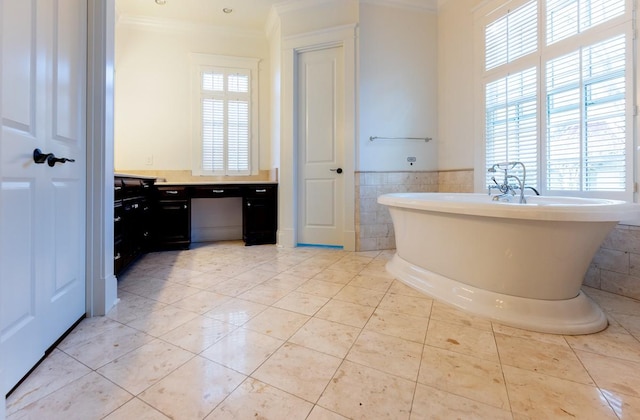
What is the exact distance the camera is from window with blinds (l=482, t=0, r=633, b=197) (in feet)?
6.23

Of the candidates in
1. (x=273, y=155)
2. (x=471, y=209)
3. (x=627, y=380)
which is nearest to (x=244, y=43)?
(x=273, y=155)

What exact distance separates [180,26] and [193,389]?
14.2 feet

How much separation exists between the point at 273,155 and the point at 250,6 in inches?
71.3

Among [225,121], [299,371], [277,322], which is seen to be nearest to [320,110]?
[225,121]

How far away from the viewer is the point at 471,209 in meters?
1.60

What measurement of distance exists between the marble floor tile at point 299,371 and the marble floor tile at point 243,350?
1.6 inches

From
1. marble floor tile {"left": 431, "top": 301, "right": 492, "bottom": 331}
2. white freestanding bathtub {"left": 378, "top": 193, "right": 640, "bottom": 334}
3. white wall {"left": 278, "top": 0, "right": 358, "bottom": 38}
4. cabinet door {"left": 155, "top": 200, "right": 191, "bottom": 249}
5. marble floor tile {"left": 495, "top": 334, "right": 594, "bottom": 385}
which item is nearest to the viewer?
marble floor tile {"left": 495, "top": 334, "right": 594, "bottom": 385}

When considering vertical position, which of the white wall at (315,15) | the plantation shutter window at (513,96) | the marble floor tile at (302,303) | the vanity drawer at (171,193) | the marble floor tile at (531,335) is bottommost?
the marble floor tile at (531,335)

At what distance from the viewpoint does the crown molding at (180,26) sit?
3562mm

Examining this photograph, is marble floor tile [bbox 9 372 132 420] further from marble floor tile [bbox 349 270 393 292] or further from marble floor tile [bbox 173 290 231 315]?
marble floor tile [bbox 349 270 393 292]

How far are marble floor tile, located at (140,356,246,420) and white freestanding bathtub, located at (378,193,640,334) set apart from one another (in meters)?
1.37

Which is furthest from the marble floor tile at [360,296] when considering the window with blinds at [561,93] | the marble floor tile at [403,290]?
the window with blinds at [561,93]

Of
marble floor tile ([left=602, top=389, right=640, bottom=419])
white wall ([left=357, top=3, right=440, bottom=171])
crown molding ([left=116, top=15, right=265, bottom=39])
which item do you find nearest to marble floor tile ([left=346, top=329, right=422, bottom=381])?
marble floor tile ([left=602, top=389, right=640, bottom=419])

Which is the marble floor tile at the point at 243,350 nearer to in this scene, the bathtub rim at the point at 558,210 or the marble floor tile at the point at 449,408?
the marble floor tile at the point at 449,408
